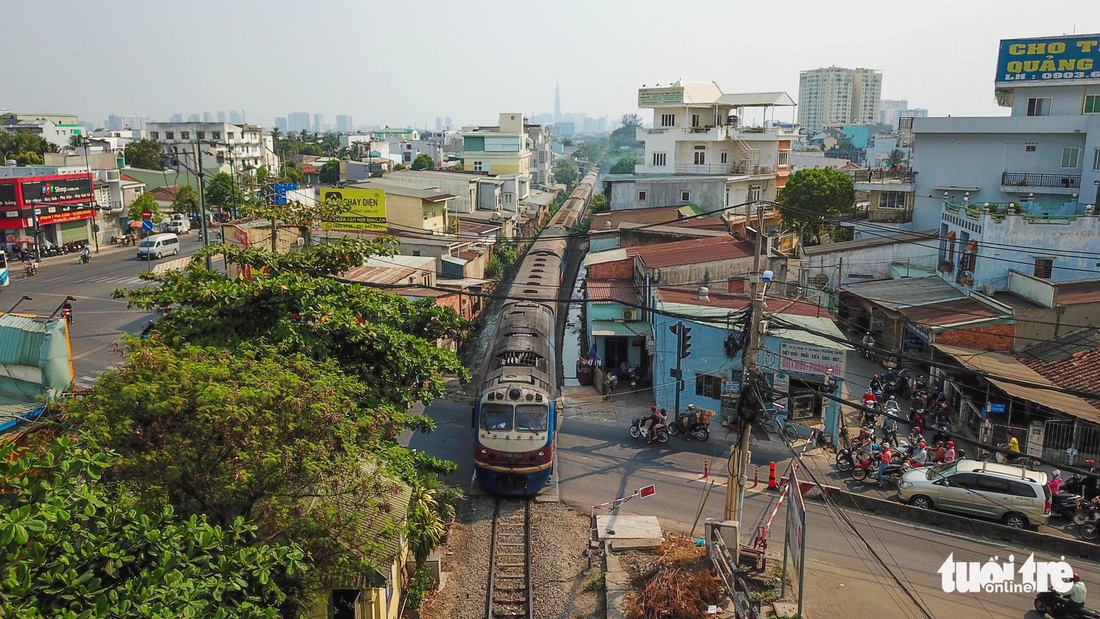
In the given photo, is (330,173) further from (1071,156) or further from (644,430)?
(644,430)

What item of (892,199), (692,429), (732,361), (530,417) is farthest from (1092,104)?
(530,417)

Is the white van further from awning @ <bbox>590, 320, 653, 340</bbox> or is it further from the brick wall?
the brick wall

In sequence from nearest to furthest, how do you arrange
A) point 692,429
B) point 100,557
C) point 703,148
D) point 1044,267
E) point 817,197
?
point 100,557 < point 692,429 < point 1044,267 < point 817,197 < point 703,148

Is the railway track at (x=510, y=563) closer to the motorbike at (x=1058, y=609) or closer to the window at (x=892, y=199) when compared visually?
the motorbike at (x=1058, y=609)

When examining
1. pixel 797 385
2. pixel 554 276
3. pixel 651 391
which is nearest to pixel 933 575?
pixel 797 385

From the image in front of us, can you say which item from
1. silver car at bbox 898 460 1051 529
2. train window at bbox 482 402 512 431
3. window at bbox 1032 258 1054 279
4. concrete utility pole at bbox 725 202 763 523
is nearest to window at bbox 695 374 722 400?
silver car at bbox 898 460 1051 529
